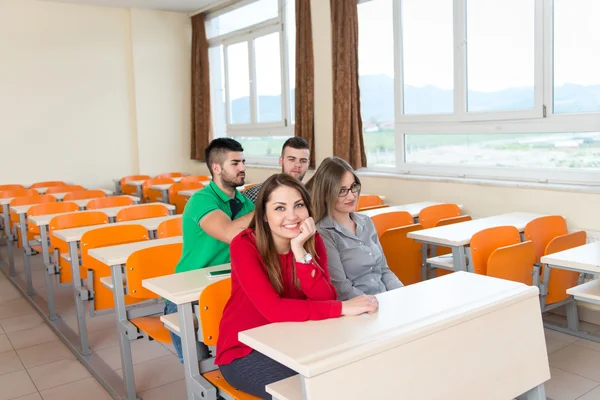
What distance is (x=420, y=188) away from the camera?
5.03m

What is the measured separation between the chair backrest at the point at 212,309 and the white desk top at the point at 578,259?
5.20 feet

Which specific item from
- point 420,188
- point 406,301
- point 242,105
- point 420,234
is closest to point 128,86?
point 242,105

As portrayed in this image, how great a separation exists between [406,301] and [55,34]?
24.4ft

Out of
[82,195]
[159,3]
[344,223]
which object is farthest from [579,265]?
[159,3]

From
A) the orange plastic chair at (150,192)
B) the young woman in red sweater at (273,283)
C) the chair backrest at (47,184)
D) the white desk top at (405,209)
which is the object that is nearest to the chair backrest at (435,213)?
the white desk top at (405,209)

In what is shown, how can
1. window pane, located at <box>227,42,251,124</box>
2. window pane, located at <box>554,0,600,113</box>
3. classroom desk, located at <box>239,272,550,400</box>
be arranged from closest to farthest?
classroom desk, located at <box>239,272,550,400</box>, window pane, located at <box>554,0,600,113</box>, window pane, located at <box>227,42,251,124</box>

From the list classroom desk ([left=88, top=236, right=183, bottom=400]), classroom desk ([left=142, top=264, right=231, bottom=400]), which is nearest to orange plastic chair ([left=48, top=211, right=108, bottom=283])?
classroom desk ([left=88, top=236, right=183, bottom=400])

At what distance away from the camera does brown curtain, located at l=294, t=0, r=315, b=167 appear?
6.23 meters

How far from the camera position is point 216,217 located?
265 cm

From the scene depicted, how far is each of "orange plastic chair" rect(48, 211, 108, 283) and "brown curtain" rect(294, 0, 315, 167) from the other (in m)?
2.68

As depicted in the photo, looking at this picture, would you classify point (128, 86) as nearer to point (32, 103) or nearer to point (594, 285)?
point (32, 103)

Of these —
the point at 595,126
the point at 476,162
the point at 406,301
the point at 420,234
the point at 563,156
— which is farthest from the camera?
the point at 476,162

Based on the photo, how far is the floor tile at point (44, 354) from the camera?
3514 mm

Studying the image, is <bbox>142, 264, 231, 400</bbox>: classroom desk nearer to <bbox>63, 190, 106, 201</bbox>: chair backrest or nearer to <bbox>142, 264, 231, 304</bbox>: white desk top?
<bbox>142, 264, 231, 304</bbox>: white desk top
